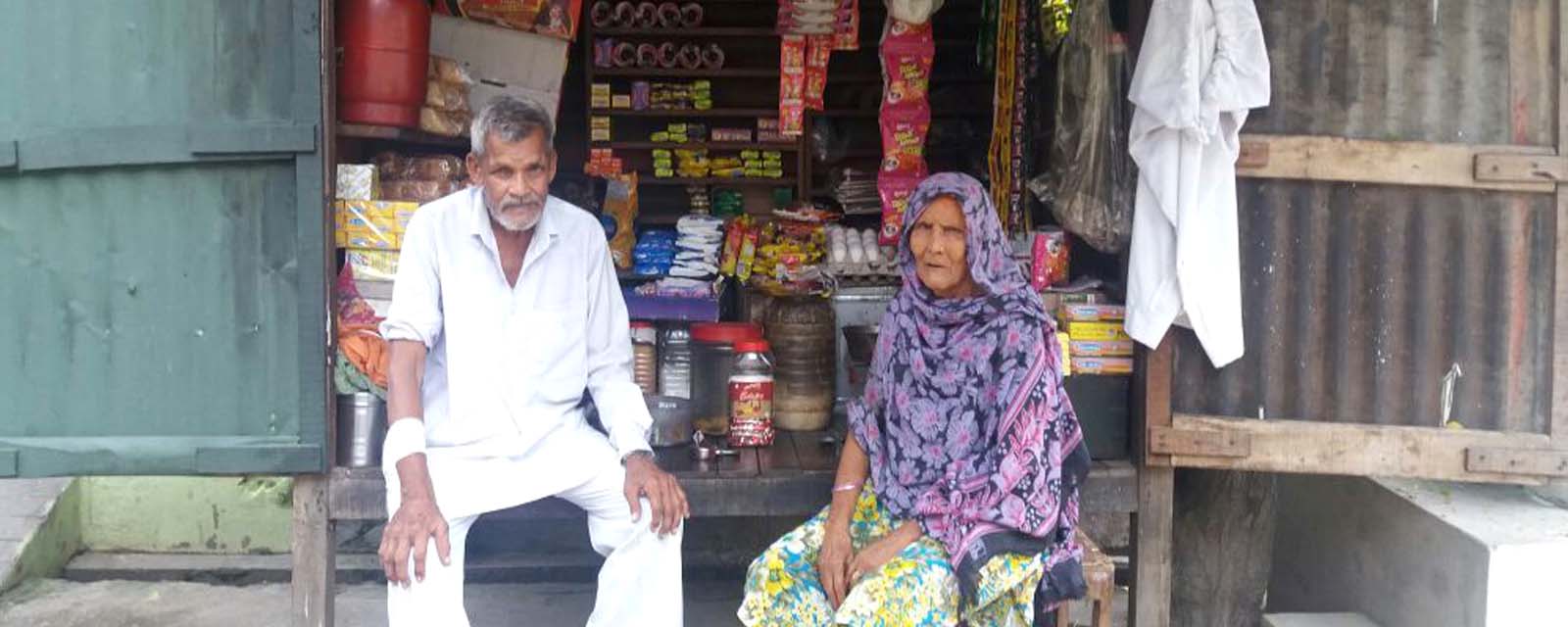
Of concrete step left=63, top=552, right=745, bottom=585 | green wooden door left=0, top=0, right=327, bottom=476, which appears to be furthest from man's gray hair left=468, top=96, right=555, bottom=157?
concrete step left=63, top=552, right=745, bottom=585

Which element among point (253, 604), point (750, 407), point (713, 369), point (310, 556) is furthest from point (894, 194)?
point (253, 604)

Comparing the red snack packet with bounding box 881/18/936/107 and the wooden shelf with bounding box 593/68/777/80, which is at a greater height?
the wooden shelf with bounding box 593/68/777/80

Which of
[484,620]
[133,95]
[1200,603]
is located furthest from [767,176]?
[133,95]

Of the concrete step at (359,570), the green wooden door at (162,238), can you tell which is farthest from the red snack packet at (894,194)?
the green wooden door at (162,238)

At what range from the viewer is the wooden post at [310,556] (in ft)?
11.6

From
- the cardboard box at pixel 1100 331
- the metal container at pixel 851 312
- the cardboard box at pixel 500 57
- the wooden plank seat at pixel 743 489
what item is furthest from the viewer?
the metal container at pixel 851 312

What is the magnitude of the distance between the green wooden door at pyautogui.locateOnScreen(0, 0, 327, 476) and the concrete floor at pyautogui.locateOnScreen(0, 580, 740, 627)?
4.58 feet

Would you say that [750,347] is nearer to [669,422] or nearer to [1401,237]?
[669,422]

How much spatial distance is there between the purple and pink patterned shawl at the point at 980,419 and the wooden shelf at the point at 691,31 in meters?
3.39

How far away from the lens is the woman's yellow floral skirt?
2932mm

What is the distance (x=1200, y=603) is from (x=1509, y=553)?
0.98 meters

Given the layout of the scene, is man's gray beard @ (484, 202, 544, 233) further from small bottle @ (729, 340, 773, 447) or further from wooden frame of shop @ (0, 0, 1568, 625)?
small bottle @ (729, 340, 773, 447)

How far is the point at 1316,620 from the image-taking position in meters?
4.05

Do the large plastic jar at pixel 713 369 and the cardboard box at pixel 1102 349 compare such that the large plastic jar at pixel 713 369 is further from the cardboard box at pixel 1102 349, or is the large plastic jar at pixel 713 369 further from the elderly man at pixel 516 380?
the cardboard box at pixel 1102 349
